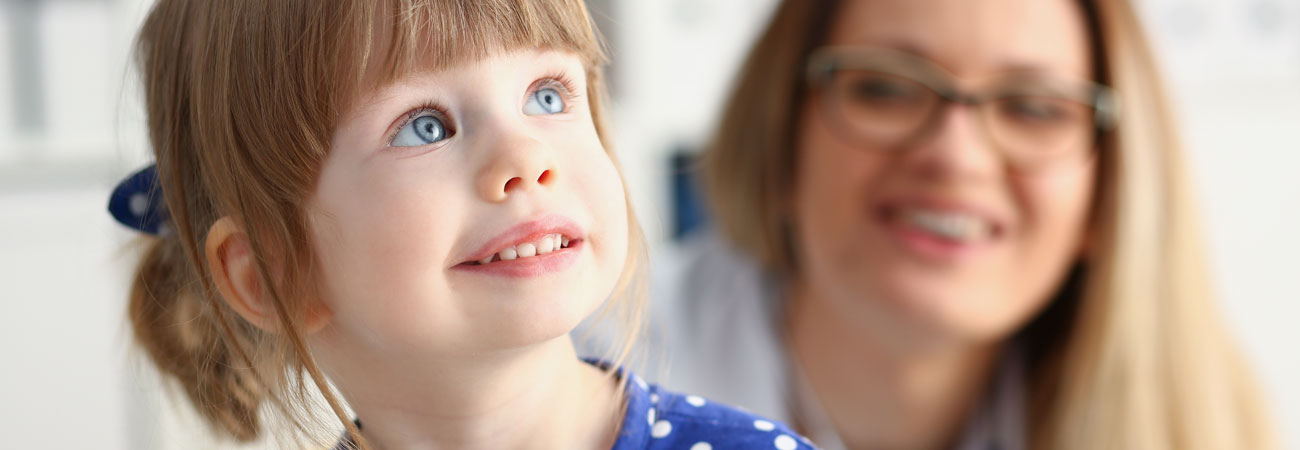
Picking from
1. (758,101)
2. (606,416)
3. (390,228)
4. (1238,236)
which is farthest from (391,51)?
(1238,236)

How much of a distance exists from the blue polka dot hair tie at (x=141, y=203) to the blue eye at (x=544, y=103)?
14cm

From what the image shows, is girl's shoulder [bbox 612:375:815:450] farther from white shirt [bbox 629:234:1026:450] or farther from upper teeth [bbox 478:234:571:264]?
white shirt [bbox 629:234:1026:450]

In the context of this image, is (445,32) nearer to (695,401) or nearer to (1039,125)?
(695,401)

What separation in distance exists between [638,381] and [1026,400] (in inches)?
25.5

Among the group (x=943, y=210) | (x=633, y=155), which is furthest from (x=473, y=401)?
(x=633, y=155)

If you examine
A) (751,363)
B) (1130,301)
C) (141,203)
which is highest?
(141,203)

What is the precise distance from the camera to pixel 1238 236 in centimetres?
208

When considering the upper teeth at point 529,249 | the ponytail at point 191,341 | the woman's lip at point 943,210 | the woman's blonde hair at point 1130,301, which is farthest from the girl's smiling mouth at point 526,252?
the woman's blonde hair at point 1130,301

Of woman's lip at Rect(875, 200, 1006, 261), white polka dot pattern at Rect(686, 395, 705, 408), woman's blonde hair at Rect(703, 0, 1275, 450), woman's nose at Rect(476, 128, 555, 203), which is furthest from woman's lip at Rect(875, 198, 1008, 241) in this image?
woman's nose at Rect(476, 128, 555, 203)

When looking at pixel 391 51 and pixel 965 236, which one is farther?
pixel 965 236

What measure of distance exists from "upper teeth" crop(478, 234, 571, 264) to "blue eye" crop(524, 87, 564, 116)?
5cm

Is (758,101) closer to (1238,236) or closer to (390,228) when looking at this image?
(390,228)

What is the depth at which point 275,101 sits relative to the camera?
33 centimetres

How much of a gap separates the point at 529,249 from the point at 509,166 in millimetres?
28
